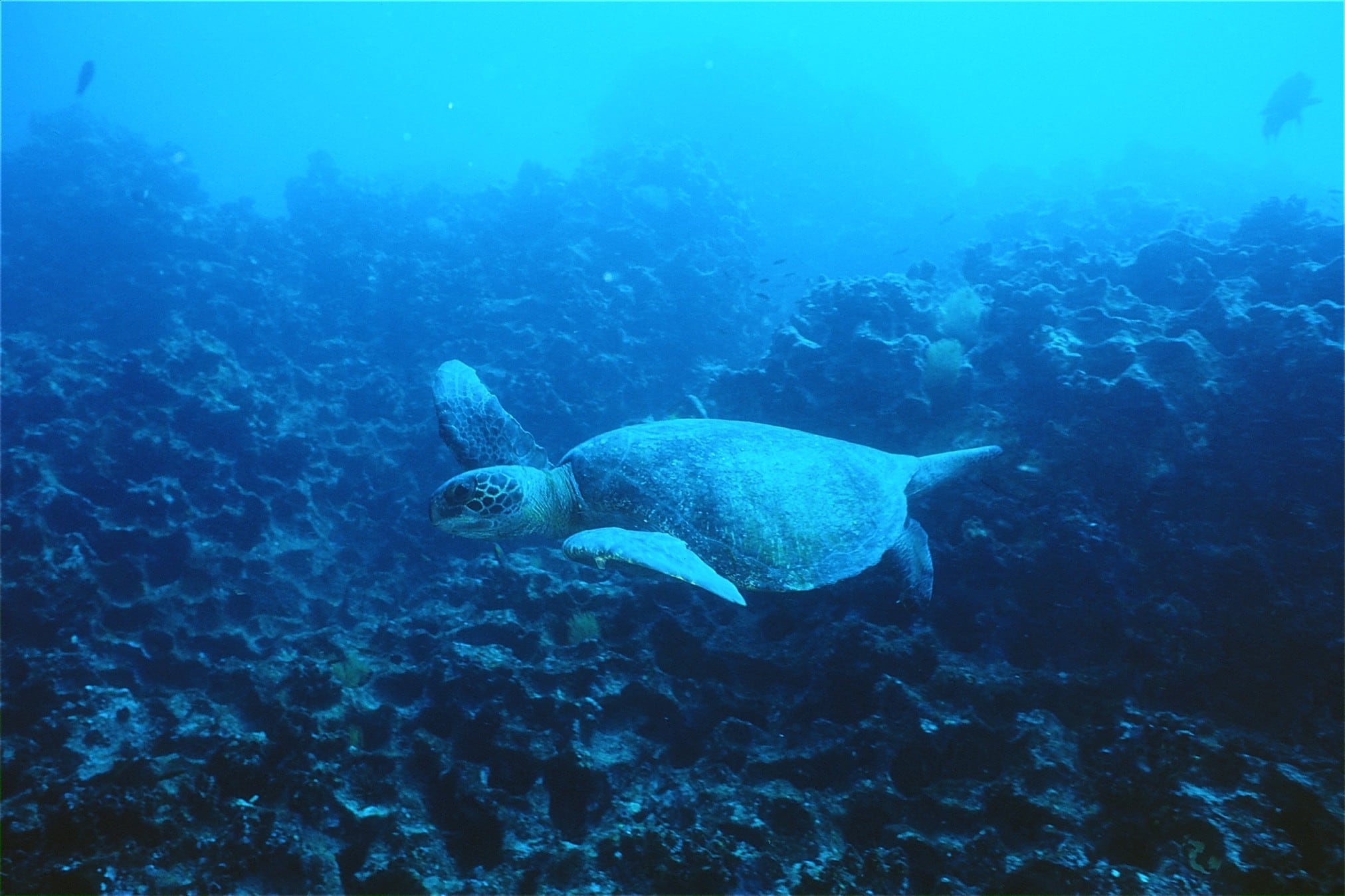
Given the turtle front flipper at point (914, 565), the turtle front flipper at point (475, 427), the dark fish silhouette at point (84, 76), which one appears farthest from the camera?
the dark fish silhouette at point (84, 76)

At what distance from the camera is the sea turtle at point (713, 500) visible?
3.52m

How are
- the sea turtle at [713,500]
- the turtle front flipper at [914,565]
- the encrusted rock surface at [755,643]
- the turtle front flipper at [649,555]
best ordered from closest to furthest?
the encrusted rock surface at [755,643]
the turtle front flipper at [649,555]
the sea turtle at [713,500]
the turtle front flipper at [914,565]

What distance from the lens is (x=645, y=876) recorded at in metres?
2.63

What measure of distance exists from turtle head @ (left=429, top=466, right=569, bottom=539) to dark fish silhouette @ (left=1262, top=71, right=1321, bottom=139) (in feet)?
84.4

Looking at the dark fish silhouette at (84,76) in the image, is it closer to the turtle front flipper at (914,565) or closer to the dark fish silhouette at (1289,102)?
the turtle front flipper at (914,565)

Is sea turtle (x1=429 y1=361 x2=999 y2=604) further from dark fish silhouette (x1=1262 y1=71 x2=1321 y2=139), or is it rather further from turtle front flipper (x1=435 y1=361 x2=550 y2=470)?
dark fish silhouette (x1=1262 y1=71 x2=1321 y2=139)

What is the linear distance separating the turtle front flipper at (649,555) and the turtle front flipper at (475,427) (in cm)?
164

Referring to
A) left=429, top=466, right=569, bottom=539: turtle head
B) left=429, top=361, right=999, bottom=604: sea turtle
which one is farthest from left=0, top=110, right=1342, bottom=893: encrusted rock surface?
left=429, top=466, right=569, bottom=539: turtle head

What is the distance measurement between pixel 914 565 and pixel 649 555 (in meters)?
2.11

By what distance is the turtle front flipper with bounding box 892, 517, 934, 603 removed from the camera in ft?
12.4

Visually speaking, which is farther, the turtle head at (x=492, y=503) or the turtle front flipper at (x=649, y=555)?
the turtle head at (x=492, y=503)

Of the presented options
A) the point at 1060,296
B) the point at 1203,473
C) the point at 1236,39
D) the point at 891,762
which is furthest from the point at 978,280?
the point at 1236,39

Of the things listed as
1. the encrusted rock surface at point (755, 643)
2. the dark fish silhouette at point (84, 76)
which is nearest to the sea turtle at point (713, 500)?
the encrusted rock surface at point (755, 643)

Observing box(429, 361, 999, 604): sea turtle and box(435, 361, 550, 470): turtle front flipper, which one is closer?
box(429, 361, 999, 604): sea turtle
